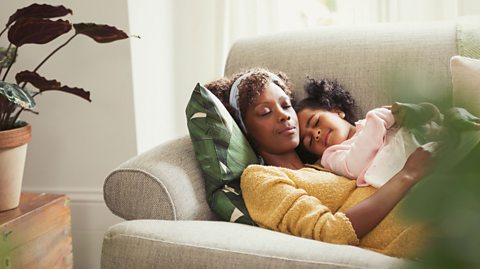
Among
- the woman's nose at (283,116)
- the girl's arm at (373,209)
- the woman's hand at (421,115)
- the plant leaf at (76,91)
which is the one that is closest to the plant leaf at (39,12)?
the plant leaf at (76,91)

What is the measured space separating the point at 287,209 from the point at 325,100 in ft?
1.42

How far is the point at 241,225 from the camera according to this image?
1606 mm

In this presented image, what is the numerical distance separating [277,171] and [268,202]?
0.10 m

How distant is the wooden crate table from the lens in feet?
6.77

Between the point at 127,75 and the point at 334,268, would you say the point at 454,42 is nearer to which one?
the point at 334,268

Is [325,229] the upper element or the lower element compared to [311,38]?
lower

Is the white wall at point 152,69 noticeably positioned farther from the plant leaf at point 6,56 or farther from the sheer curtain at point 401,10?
the sheer curtain at point 401,10

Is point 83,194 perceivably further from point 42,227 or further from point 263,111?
point 263,111

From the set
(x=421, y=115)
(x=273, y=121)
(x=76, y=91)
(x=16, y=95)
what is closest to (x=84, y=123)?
(x=76, y=91)

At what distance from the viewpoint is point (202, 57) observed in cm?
290

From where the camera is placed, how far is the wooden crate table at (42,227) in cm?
206

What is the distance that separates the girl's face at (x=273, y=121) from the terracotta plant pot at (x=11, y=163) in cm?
74

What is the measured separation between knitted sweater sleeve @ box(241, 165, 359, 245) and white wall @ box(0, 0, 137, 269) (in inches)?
40.1

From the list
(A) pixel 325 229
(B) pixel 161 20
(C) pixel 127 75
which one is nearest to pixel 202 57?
(B) pixel 161 20
